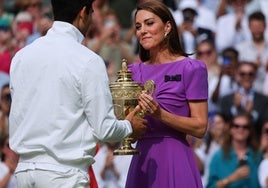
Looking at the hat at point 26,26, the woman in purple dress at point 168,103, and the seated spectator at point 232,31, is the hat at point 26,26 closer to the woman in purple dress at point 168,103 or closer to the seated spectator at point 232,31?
the seated spectator at point 232,31

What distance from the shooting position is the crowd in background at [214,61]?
1162 centimetres

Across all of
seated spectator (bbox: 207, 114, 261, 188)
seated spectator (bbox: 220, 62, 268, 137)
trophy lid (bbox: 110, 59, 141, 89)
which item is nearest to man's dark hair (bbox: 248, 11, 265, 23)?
seated spectator (bbox: 220, 62, 268, 137)

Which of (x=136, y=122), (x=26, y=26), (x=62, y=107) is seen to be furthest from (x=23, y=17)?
(x=62, y=107)

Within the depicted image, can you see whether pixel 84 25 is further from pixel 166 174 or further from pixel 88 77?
pixel 166 174

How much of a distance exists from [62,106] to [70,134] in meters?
0.17

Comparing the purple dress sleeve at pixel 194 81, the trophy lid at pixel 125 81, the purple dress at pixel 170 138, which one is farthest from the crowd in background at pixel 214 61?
the trophy lid at pixel 125 81

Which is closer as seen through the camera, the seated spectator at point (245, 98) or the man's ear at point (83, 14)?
the man's ear at point (83, 14)

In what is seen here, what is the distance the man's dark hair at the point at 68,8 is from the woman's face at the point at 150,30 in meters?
0.89

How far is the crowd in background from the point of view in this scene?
11.6 m

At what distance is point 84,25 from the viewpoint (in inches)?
262

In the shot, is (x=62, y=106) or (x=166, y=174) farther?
(x=166, y=174)

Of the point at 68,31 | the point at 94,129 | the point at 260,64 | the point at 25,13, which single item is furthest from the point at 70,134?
the point at 25,13

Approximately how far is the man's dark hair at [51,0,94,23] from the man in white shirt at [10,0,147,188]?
176 mm

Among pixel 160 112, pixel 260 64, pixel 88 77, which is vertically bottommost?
pixel 260 64
